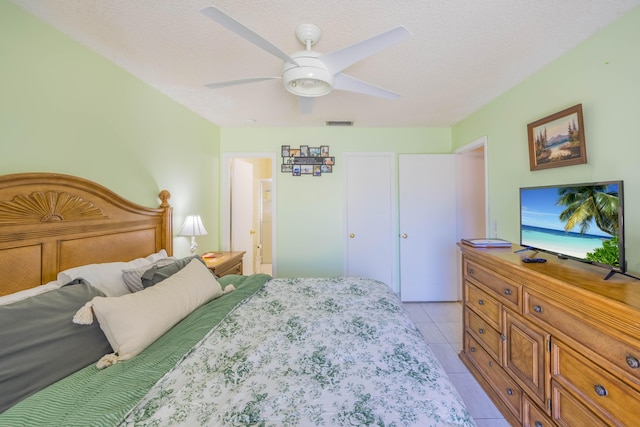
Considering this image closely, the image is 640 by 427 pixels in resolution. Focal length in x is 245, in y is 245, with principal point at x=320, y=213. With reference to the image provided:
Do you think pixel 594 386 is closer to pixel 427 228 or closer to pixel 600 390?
pixel 600 390

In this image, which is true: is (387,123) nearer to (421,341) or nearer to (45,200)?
(421,341)

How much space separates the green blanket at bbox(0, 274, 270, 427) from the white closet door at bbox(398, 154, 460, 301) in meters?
2.83

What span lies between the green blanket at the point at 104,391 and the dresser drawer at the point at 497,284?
180cm

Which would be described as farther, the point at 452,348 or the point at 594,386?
the point at 452,348

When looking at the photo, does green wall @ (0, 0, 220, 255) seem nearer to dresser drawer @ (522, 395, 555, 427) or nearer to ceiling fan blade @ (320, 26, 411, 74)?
ceiling fan blade @ (320, 26, 411, 74)

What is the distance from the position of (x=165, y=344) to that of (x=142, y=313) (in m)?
0.18

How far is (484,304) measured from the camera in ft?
6.00

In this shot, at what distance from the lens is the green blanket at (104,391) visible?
29.2 inches

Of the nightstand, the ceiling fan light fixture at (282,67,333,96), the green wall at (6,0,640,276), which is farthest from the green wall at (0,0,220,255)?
the ceiling fan light fixture at (282,67,333,96)

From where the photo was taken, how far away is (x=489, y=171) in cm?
257

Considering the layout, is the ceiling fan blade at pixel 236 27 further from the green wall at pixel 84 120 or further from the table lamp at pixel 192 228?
the table lamp at pixel 192 228

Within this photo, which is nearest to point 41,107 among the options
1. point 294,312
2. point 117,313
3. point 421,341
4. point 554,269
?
point 117,313

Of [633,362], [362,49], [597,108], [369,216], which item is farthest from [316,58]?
[369,216]

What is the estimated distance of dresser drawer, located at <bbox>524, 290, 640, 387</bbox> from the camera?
2.93 ft
